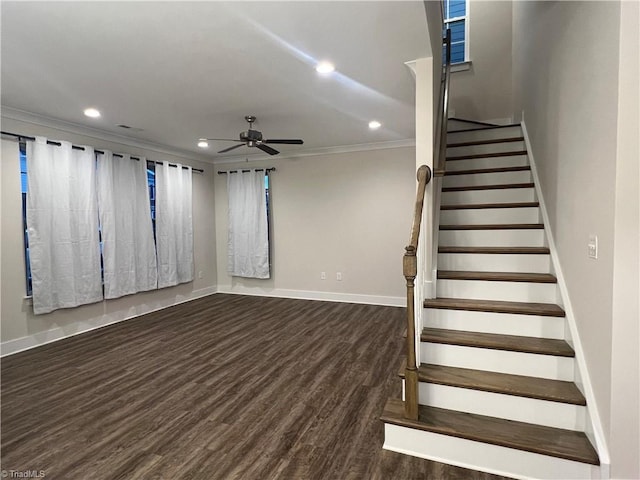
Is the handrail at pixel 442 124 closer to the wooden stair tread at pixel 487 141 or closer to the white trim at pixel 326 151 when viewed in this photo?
the wooden stair tread at pixel 487 141

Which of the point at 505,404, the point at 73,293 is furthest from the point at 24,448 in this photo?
the point at 505,404

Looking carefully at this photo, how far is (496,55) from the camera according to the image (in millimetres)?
4809

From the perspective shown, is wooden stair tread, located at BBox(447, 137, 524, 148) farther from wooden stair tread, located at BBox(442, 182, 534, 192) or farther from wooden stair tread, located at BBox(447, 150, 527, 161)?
wooden stair tread, located at BBox(442, 182, 534, 192)

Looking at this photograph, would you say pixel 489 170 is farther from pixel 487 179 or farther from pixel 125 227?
pixel 125 227

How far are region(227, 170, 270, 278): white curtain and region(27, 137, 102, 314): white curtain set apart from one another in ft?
7.64

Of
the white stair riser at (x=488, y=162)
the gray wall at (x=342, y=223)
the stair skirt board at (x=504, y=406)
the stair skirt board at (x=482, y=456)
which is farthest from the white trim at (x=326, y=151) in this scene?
the stair skirt board at (x=482, y=456)

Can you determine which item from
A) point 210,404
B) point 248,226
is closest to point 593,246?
point 210,404

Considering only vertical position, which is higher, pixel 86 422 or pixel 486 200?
pixel 486 200

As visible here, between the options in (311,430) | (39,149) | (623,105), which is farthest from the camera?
(39,149)

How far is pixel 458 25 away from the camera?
16.5 feet

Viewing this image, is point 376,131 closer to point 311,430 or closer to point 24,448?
point 311,430

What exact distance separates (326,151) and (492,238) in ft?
11.4

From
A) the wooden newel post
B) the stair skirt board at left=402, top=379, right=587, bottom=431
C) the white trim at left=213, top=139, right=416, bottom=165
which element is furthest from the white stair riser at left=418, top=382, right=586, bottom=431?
the white trim at left=213, top=139, right=416, bottom=165

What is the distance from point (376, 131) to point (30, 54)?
3678 millimetres
